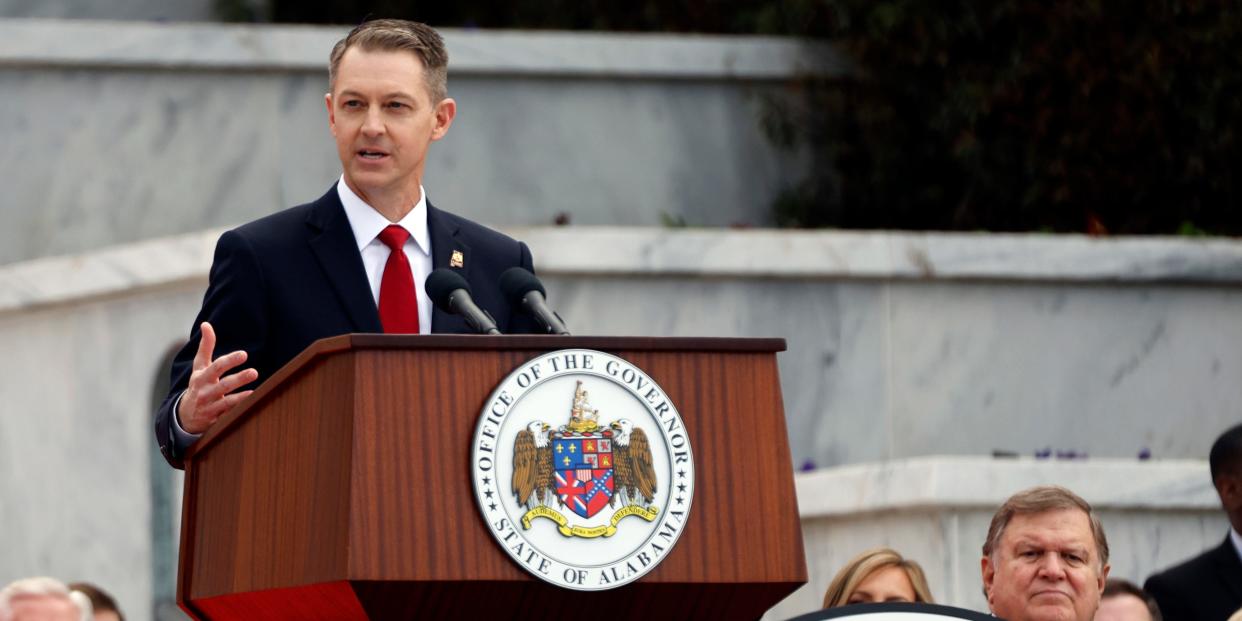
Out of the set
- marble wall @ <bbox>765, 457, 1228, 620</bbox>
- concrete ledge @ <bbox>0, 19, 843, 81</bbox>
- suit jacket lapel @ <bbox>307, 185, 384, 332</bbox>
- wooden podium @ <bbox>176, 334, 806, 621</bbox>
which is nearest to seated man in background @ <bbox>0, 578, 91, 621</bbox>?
suit jacket lapel @ <bbox>307, 185, 384, 332</bbox>

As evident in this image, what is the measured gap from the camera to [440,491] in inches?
126

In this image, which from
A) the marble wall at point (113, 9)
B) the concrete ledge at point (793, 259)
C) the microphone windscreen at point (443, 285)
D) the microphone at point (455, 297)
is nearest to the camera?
the microphone at point (455, 297)

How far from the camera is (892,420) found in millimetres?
9922

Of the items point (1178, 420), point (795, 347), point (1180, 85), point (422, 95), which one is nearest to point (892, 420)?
point (795, 347)

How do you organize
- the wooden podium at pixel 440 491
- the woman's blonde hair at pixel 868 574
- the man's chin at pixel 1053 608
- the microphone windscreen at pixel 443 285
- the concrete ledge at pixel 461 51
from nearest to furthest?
the wooden podium at pixel 440 491 → the microphone windscreen at pixel 443 285 → the man's chin at pixel 1053 608 → the woman's blonde hair at pixel 868 574 → the concrete ledge at pixel 461 51

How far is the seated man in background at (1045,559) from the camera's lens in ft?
16.6

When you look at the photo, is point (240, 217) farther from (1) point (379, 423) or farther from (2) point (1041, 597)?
(1) point (379, 423)

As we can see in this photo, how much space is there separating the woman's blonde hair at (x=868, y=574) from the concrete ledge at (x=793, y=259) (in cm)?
331

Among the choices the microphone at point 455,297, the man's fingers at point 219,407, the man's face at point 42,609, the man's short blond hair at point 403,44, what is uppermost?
the man's short blond hair at point 403,44

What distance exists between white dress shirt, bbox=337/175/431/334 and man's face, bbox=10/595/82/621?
2.62 m

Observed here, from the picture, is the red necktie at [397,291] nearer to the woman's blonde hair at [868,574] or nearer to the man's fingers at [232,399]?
the man's fingers at [232,399]

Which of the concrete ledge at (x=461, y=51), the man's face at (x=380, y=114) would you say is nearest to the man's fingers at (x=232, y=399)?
the man's face at (x=380, y=114)

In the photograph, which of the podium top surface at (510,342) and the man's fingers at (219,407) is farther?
the man's fingers at (219,407)

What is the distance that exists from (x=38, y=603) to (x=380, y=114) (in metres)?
2.88
